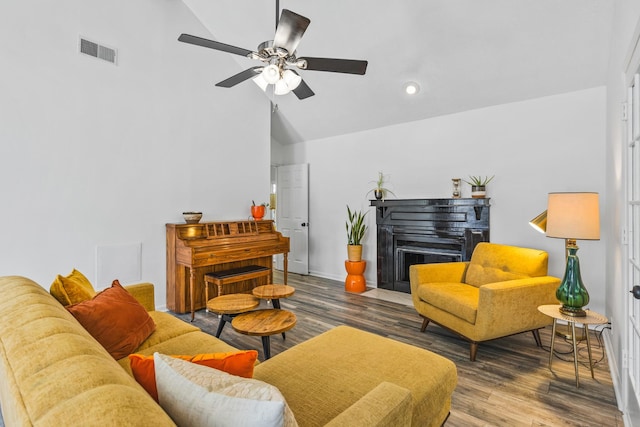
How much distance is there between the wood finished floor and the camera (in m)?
1.96

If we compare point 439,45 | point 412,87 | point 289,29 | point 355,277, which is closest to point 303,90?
point 289,29

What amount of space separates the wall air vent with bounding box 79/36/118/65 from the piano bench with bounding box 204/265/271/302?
251cm

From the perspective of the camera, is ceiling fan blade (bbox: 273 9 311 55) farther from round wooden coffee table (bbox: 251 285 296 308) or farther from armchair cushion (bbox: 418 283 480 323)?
armchair cushion (bbox: 418 283 480 323)

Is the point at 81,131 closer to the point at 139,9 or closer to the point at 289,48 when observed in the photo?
the point at 139,9

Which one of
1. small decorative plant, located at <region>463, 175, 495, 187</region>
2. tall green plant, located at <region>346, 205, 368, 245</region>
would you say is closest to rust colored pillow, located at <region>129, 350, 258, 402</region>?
small decorative plant, located at <region>463, 175, 495, 187</region>

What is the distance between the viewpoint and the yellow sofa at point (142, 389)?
2.15 feet

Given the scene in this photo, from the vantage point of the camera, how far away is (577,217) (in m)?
2.36

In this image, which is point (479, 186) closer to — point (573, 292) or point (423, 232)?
point (423, 232)

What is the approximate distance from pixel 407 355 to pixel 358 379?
1.14 feet

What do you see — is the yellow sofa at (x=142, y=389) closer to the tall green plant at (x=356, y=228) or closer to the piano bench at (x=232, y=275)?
the piano bench at (x=232, y=275)

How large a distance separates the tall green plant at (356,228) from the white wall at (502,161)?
0.13 m

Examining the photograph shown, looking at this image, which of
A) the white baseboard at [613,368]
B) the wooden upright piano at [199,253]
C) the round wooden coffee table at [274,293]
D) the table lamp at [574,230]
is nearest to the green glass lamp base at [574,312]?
the table lamp at [574,230]

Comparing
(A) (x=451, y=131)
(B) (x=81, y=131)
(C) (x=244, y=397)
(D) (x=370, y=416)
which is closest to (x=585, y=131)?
(A) (x=451, y=131)

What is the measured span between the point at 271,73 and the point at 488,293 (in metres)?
2.24
